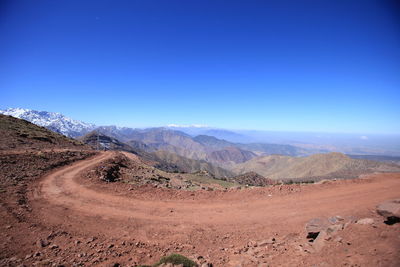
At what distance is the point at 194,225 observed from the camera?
1017 cm

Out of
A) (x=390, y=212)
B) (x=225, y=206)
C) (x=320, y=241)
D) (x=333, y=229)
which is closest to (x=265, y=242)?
(x=320, y=241)

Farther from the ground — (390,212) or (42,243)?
(390,212)

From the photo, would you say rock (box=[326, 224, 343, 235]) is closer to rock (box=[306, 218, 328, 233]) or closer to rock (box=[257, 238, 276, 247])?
rock (box=[306, 218, 328, 233])

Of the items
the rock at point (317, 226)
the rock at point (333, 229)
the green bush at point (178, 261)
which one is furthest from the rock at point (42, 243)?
the rock at point (333, 229)

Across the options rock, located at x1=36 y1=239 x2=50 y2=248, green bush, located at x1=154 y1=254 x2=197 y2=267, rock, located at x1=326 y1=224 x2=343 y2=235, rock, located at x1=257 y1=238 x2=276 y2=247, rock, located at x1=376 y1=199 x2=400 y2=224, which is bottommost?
rock, located at x1=36 y1=239 x2=50 y2=248

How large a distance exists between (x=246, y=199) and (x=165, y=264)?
885 centimetres

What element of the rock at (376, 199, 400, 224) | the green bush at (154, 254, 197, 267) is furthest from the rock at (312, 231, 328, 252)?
the green bush at (154, 254, 197, 267)

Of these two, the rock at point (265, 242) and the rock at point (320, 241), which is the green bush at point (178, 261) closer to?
the rock at point (265, 242)

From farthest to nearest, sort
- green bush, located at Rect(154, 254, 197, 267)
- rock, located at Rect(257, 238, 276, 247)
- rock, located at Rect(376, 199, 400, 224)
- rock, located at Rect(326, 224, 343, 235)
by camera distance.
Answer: rock, located at Rect(257, 238, 276, 247) < rock, located at Rect(326, 224, 343, 235) < rock, located at Rect(376, 199, 400, 224) < green bush, located at Rect(154, 254, 197, 267)

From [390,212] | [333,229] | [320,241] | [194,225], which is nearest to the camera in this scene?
[320,241]

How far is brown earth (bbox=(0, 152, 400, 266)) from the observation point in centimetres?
692

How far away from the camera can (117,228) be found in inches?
373

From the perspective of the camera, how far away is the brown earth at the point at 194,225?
692 centimetres

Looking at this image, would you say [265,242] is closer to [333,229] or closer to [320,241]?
[320,241]
